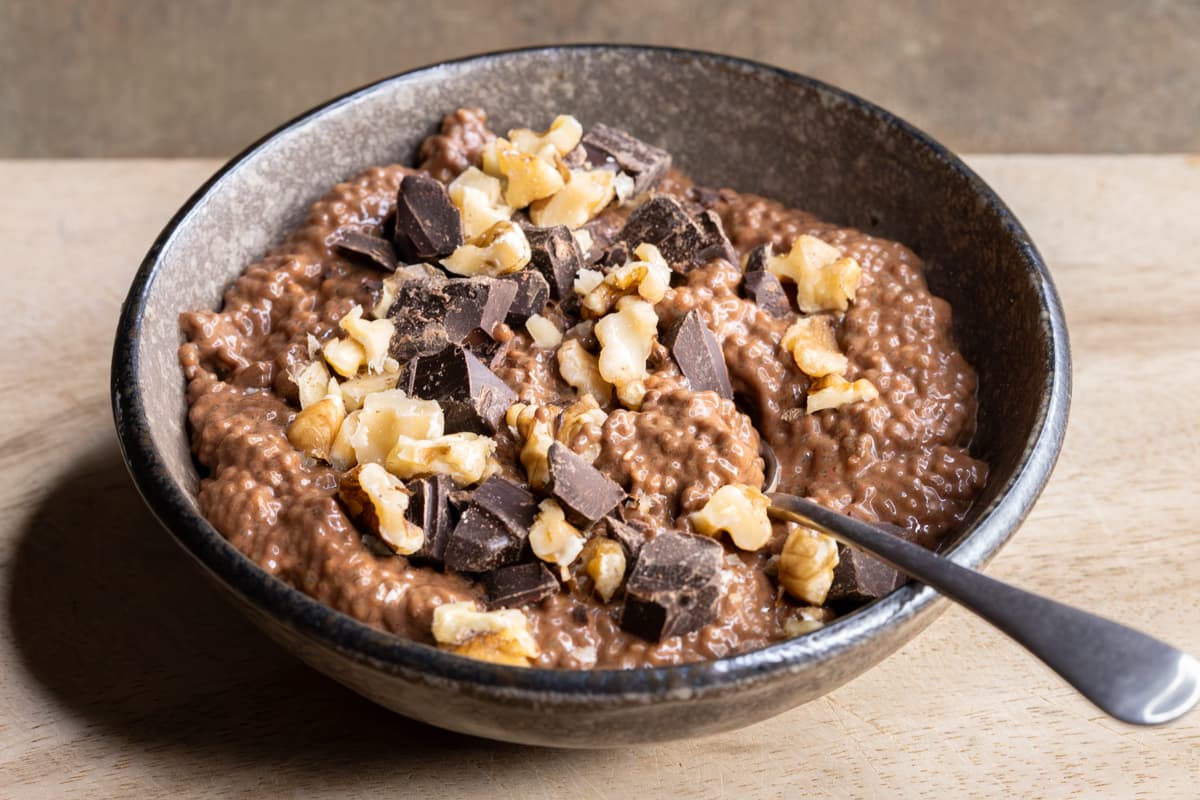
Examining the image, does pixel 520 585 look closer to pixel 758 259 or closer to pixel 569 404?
pixel 569 404

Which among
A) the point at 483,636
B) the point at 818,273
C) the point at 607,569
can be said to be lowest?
the point at 483,636

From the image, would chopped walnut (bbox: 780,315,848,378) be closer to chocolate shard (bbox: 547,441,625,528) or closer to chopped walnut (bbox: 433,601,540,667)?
chocolate shard (bbox: 547,441,625,528)

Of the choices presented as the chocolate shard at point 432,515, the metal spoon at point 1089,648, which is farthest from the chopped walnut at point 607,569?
the metal spoon at point 1089,648

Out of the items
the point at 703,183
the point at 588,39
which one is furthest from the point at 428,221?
the point at 588,39

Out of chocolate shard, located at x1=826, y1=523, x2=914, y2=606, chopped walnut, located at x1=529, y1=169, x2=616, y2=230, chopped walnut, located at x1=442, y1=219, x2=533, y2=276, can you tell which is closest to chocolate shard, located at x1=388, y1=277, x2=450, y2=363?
chopped walnut, located at x1=442, y1=219, x2=533, y2=276

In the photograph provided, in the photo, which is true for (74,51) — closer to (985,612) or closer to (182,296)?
(182,296)

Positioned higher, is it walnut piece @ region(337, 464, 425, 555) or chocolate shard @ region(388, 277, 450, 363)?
chocolate shard @ region(388, 277, 450, 363)

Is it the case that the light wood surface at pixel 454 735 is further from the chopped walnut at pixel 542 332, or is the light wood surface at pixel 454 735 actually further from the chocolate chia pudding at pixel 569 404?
the chopped walnut at pixel 542 332
